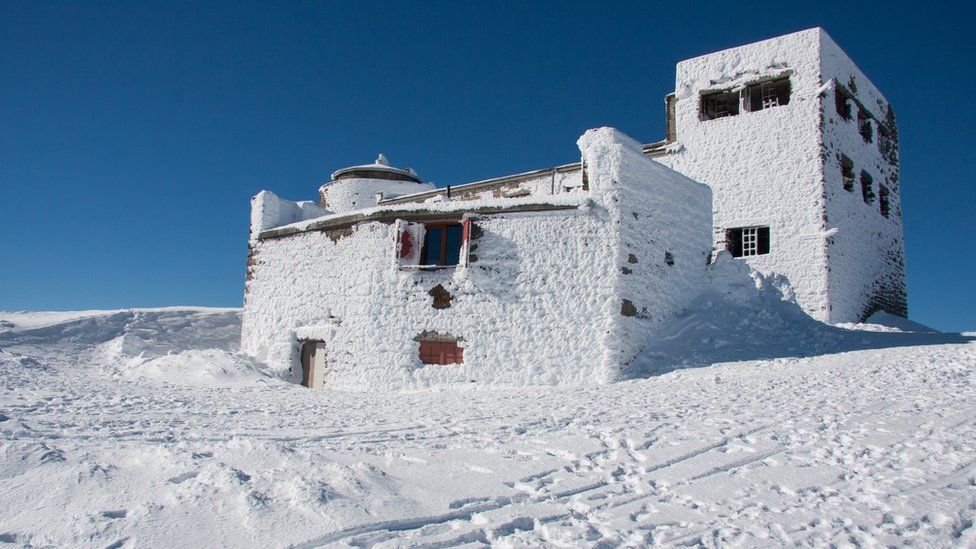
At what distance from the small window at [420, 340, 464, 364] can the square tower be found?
975 cm

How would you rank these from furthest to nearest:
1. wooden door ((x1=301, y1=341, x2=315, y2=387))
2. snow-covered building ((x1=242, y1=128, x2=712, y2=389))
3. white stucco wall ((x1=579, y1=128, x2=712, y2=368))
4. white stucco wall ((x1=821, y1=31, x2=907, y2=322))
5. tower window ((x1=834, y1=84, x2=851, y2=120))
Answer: tower window ((x1=834, y1=84, x2=851, y2=120))
white stucco wall ((x1=821, y1=31, x2=907, y2=322))
wooden door ((x1=301, y1=341, x2=315, y2=387))
white stucco wall ((x1=579, y1=128, x2=712, y2=368))
snow-covered building ((x1=242, y1=128, x2=712, y2=389))

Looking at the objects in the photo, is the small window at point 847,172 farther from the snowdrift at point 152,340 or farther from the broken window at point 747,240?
the snowdrift at point 152,340

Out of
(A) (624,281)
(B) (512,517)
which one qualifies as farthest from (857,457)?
(A) (624,281)

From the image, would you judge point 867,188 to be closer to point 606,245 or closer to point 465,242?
point 606,245

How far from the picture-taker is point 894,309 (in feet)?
66.7

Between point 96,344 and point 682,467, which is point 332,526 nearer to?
point 682,467

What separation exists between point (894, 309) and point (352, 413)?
1896 cm

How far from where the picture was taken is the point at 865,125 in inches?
792

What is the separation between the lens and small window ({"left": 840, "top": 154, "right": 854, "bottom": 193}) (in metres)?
18.5

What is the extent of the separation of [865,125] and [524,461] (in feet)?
64.7

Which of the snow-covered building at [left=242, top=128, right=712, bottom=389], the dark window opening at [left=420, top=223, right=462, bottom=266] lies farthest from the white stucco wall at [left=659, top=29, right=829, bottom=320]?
the dark window opening at [left=420, top=223, right=462, bottom=266]

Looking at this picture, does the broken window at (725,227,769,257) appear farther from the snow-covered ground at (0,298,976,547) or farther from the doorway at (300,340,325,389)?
the doorway at (300,340,325,389)

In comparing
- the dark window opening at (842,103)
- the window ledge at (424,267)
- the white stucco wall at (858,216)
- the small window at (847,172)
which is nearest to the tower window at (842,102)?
the dark window opening at (842,103)

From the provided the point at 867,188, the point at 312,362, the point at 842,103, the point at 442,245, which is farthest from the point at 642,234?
the point at 867,188
